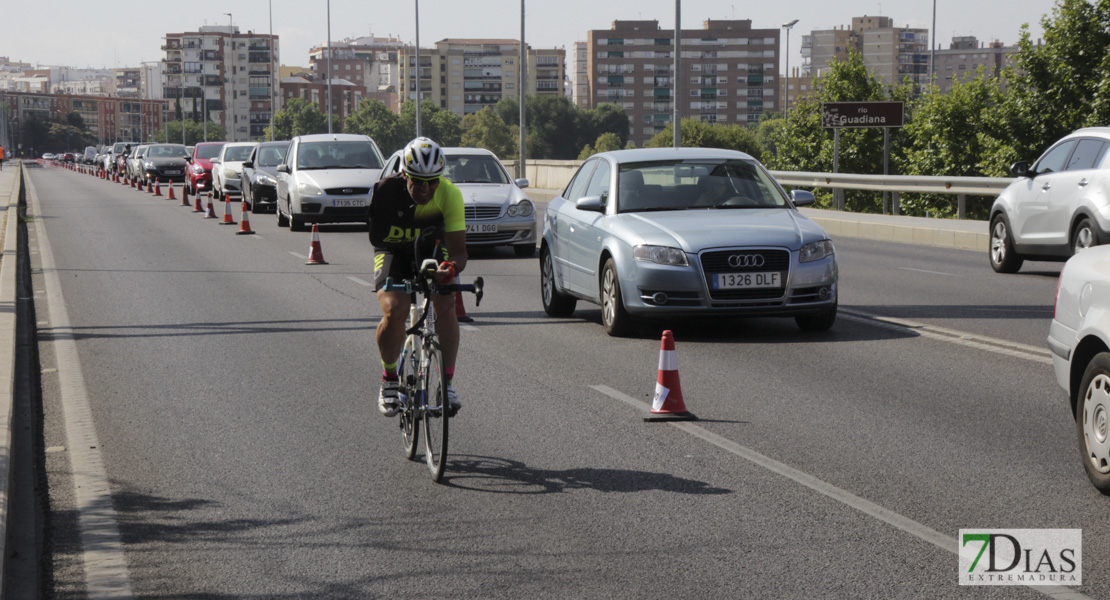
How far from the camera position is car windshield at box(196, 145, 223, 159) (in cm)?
4434

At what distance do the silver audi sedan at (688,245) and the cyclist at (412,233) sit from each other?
14.1 feet

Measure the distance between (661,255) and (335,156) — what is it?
17.2 m

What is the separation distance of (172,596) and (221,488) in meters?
1.54

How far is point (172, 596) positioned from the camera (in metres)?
4.55

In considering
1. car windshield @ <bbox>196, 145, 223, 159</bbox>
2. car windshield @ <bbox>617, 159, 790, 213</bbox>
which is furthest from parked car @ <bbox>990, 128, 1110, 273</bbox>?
car windshield @ <bbox>196, 145, 223, 159</bbox>

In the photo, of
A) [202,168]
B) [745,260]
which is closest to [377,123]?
[202,168]

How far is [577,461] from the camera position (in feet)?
21.4

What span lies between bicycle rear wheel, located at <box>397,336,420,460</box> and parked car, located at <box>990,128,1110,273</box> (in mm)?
10469

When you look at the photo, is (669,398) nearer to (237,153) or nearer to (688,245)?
(688,245)

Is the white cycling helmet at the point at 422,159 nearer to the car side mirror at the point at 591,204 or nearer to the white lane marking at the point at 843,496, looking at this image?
the white lane marking at the point at 843,496

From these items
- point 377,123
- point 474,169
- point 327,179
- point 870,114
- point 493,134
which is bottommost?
point 327,179

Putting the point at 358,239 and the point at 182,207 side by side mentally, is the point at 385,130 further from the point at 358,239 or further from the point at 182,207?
the point at 358,239

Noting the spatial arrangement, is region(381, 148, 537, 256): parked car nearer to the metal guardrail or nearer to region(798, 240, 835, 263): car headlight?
the metal guardrail

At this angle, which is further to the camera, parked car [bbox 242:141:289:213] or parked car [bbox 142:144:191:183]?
parked car [bbox 142:144:191:183]
